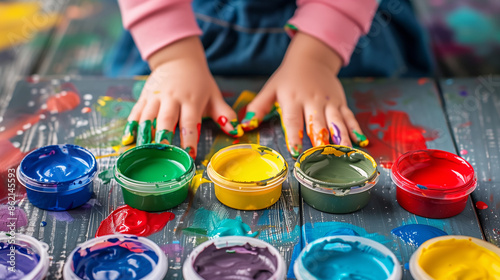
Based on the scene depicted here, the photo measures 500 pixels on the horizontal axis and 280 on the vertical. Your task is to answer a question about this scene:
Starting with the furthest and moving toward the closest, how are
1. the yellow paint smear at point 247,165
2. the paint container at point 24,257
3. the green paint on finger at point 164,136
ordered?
the green paint on finger at point 164,136 < the yellow paint smear at point 247,165 < the paint container at point 24,257

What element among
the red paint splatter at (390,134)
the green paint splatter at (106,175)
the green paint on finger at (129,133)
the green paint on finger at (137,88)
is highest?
the green paint on finger at (129,133)

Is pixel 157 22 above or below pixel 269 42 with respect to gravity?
above

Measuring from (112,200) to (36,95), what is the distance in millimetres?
465

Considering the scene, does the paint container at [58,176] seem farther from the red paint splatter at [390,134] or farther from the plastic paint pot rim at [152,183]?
the red paint splatter at [390,134]

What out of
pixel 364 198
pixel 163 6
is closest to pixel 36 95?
pixel 163 6

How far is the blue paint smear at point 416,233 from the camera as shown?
999 millimetres

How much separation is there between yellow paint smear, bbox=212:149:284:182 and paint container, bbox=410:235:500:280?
31cm

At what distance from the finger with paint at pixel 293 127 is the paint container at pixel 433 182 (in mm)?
225

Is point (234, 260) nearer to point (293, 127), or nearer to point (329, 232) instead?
point (329, 232)

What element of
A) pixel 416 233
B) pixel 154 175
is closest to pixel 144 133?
pixel 154 175

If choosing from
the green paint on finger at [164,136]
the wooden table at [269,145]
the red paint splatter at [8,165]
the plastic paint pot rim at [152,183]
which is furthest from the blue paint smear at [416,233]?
the red paint splatter at [8,165]

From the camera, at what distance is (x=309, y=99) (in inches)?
51.8

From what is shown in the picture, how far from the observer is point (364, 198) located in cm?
106

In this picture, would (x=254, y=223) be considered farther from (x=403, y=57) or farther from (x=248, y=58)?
(x=403, y=57)
